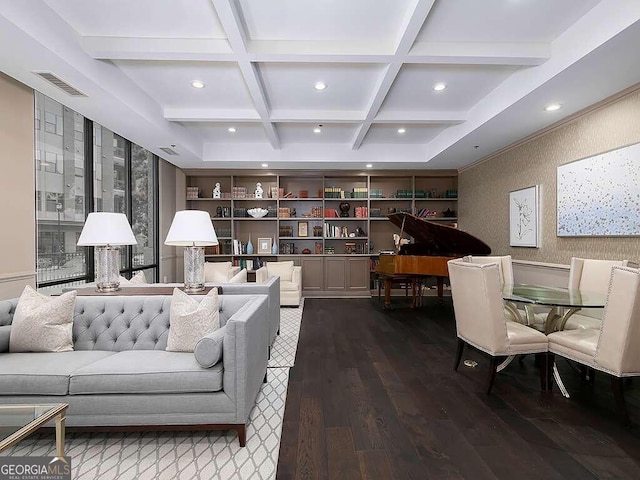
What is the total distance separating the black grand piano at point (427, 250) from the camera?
4.91 m

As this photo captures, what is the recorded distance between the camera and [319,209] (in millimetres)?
6984

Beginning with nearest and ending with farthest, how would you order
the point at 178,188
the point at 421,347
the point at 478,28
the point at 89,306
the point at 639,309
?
the point at 639,309, the point at 89,306, the point at 478,28, the point at 421,347, the point at 178,188

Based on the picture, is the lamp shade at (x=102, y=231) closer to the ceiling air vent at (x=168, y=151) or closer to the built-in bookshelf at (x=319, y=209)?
the ceiling air vent at (x=168, y=151)

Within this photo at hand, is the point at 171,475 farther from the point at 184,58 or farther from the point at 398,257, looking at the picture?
the point at 398,257

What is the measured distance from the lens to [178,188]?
6758 millimetres

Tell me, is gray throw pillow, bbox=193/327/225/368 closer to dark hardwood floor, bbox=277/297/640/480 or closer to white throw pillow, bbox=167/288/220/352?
white throw pillow, bbox=167/288/220/352

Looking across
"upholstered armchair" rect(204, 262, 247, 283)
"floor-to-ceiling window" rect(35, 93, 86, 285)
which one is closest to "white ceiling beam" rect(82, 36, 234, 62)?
"floor-to-ceiling window" rect(35, 93, 86, 285)

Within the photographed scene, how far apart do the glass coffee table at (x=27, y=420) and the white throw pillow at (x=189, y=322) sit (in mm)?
820

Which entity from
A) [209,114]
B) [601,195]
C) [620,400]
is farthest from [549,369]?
[209,114]

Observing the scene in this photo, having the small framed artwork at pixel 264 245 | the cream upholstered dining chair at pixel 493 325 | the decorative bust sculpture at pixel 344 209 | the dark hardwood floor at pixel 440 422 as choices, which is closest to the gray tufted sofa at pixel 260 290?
the dark hardwood floor at pixel 440 422

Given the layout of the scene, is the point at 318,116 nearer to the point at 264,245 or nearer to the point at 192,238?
the point at 192,238

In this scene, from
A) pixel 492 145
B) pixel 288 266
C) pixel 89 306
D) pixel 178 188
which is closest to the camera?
pixel 89 306

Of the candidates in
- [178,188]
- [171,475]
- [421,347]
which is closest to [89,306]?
[171,475]

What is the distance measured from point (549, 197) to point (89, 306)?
5116 mm
